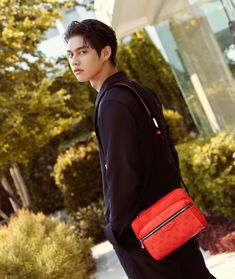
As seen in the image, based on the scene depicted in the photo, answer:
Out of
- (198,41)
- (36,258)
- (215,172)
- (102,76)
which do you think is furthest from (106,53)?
(198,41)

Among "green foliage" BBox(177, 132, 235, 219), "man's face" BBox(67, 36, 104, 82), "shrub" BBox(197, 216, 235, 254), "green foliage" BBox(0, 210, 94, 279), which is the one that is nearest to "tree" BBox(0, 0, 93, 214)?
"green foliage" BBox(0, 210, 94, 279)

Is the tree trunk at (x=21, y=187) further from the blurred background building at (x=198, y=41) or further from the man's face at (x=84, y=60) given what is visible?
the man's face at (x=84, y=60)

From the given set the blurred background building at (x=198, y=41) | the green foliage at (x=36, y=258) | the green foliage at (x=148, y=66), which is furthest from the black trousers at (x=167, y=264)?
the green foliage at (x=148, y=66)

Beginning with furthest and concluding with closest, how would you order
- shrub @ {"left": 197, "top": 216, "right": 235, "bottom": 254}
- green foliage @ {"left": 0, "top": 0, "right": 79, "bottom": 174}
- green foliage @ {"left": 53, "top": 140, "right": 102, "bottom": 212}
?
green foliage @ {"left": 53, "top": 140, "right": 102, "bottom": 212} → green foliage @ {"left": 0, "top": 0, "right": 79, "bottom": 174} → shrub @ {"left": 197, "top": 216, "right": 235, "bottom": 254}

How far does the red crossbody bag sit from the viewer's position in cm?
230

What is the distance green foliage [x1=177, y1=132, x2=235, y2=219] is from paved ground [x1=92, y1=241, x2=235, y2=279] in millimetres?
771

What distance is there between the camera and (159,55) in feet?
61.6

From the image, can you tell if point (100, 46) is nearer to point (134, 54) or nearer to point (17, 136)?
point (17, 136)

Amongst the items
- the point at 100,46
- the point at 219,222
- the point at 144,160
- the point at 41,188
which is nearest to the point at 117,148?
the point at 144,160

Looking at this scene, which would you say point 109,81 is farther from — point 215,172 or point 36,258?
point 215,172

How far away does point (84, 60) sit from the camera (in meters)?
2.57

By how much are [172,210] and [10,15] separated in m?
7.86

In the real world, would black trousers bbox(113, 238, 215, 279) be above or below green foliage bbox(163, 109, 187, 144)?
above

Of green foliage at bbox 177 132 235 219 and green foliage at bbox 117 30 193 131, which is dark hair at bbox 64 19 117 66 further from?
green foliage at bbox 117 30 193 131
